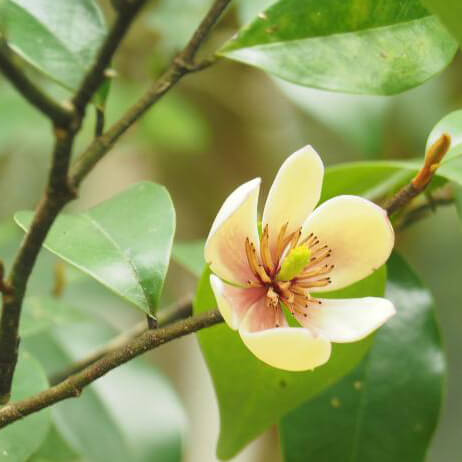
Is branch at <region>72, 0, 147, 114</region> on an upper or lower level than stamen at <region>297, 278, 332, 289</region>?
upper

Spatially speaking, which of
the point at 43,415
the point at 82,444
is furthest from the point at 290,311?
the point at 82,444

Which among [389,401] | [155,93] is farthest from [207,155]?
[155,93]

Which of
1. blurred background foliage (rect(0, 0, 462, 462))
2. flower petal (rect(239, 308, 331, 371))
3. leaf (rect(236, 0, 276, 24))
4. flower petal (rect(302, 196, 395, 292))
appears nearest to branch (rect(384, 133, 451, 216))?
flower petal (rect(302, 196, 395, 292))

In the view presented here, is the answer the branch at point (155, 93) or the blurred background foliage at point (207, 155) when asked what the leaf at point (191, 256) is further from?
the blurred background foliage at point (207, 155)

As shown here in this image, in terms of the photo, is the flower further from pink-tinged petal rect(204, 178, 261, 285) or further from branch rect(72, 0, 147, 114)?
branch rect(72, 0, 147, 114)

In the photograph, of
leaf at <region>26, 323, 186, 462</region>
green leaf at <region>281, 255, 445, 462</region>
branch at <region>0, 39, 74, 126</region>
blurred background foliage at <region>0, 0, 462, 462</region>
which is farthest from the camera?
blurred background foliage at <region>0, 0, 462, 462</region>

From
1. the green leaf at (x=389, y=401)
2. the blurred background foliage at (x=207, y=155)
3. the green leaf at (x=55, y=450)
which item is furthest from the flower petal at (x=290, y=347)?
the blurred background foliage at (x=207, y=155)

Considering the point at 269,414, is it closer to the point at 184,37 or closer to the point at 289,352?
the point at 289,352
